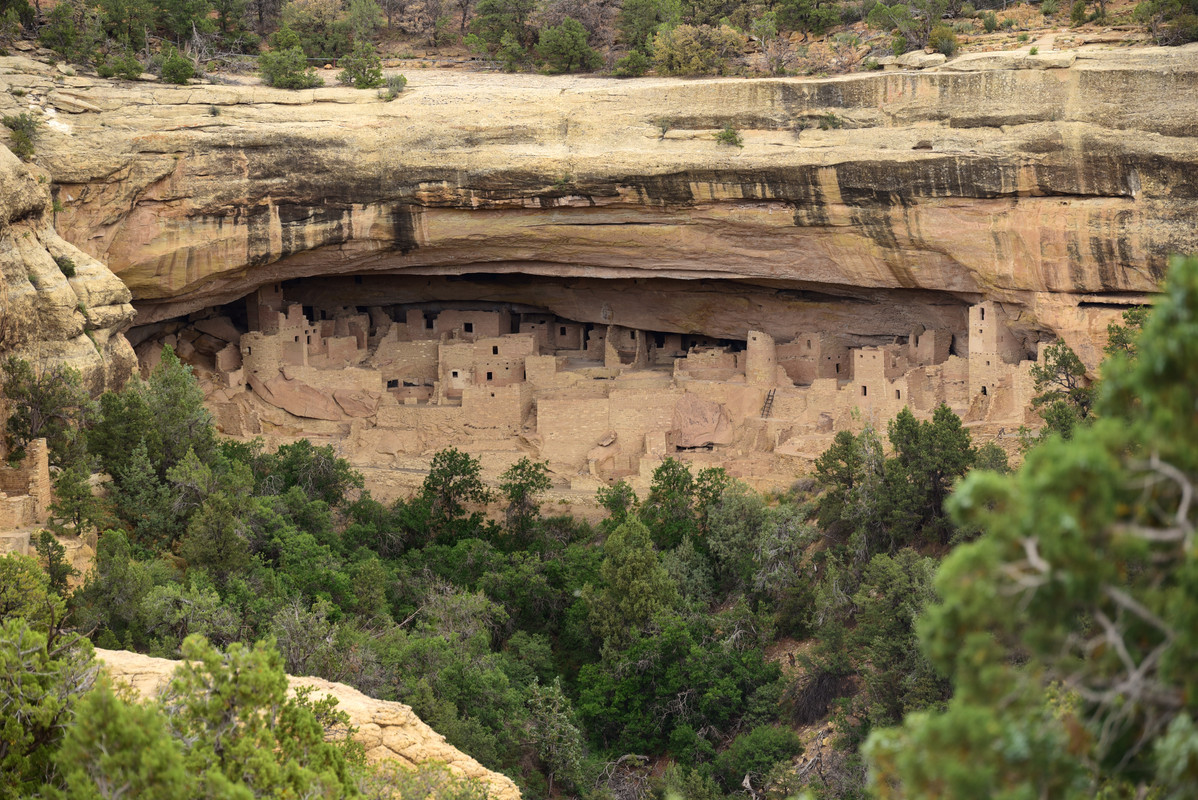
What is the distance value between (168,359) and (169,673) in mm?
12096

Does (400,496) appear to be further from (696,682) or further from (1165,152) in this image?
(1165,152)

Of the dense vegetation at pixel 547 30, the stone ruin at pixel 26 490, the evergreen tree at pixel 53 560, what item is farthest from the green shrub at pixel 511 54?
the evergreen tree at pixel 53 560

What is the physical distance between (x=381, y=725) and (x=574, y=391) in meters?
14.6

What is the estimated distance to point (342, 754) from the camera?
11.0 meters

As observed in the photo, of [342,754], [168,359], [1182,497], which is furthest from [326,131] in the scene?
[1182,497]

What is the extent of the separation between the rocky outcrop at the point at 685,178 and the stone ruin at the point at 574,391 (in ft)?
4.99

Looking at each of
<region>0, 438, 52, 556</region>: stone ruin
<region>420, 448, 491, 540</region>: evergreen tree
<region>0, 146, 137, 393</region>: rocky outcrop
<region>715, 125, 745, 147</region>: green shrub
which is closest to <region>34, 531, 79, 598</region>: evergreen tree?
<region>0, 438, 52, 556</region>: stone ruin

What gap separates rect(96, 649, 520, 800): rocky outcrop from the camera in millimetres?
12492

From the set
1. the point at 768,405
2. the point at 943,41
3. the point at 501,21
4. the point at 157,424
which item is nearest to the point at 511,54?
the point at 501,21

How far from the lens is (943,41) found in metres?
24.3

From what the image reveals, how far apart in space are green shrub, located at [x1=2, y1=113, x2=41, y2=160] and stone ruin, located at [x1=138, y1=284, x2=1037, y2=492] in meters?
6.58

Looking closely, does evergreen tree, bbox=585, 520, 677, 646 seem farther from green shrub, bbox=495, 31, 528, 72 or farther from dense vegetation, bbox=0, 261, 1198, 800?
green shrub, bbox=495, 31, 528, 72

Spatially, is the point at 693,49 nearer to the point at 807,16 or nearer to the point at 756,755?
the point at 807,16

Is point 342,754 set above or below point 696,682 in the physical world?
above
